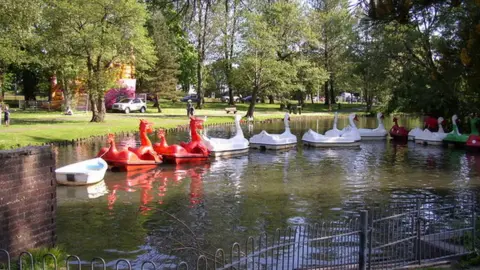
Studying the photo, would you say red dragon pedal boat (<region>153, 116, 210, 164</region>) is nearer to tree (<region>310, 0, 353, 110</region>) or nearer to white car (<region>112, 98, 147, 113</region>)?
white car (<region>112, 98, 147, 113</region>)

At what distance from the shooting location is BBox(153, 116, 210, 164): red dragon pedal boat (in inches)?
877

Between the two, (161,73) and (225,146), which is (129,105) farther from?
(225,146)

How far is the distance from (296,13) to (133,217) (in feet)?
148

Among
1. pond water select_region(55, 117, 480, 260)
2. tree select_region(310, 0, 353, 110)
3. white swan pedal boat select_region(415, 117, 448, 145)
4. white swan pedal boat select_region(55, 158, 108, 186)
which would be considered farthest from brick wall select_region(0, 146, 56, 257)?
tree select_region(310, 0, 353, 110)

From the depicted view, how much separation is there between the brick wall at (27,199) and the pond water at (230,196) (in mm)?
1887

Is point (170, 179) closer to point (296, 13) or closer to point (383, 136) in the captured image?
point (383, 136)

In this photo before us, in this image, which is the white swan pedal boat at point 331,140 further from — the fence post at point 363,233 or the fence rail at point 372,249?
the fence post at point 363,233

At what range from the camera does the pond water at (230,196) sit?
11227 millimetres

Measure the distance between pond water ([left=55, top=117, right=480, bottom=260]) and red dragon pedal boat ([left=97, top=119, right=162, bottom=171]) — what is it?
0.76 meters

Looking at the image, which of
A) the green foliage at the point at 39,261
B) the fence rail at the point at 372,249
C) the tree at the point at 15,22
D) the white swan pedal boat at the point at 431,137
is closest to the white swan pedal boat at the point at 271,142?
the white swan pedal boat at the point at 431,137

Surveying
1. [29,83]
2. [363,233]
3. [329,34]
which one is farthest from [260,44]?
[363,233]

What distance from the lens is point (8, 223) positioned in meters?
7.57

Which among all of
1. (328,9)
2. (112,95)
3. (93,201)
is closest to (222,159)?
(93,201)

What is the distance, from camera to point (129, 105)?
53.1 metres
